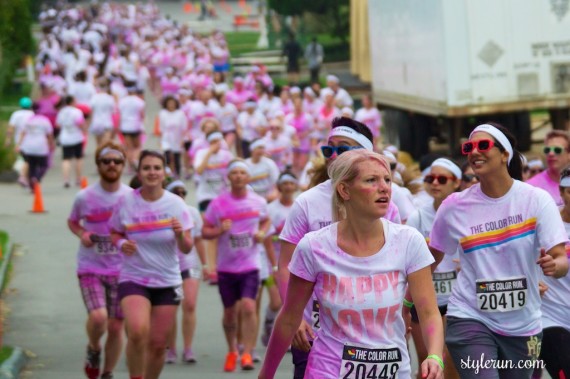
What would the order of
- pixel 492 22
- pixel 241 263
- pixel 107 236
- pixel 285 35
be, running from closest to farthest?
pixel 107 236
pixel 241 263
pixel 492 22
pixel 285 35

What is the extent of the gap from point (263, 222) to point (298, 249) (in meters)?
6.58

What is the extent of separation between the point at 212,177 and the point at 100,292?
663 cm

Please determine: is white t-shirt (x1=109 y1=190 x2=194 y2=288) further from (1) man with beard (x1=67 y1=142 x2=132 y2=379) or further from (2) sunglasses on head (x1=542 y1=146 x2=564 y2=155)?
(2) sunglasses on head (x1=542 y1=146 x2=564 y2=155)

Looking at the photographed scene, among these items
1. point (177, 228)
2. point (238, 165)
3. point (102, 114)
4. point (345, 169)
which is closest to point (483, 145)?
point (345, 169)

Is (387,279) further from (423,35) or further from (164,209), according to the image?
(423,35)

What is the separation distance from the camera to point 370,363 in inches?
246

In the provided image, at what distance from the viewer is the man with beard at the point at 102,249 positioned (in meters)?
11.1

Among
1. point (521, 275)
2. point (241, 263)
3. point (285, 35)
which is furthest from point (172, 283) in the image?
point (285, 35)

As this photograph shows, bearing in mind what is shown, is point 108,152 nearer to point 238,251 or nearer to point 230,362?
point 238,251

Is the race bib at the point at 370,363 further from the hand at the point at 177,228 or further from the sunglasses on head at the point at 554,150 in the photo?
the sunglasses on head at the point at 554,150

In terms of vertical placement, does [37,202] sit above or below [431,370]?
below

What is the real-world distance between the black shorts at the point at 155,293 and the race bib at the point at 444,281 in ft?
6.02

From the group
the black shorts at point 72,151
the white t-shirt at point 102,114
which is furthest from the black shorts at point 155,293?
the white t-shirt at point 102,114

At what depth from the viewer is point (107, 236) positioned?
36.7 feet
